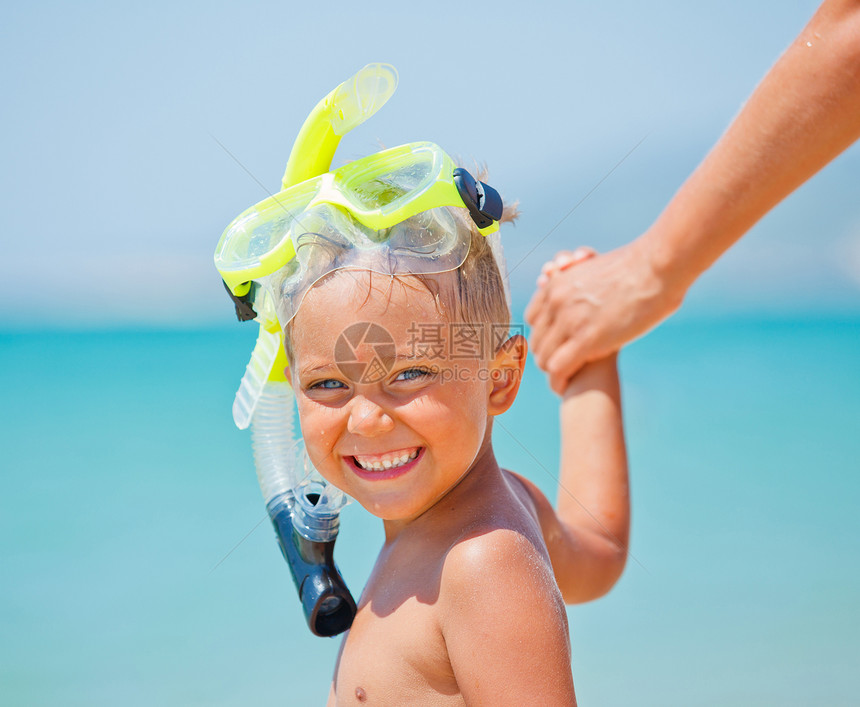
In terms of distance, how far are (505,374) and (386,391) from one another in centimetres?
27

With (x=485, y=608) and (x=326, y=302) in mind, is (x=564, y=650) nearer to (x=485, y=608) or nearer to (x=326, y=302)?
(x=485, y=608)

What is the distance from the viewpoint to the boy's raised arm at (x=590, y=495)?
176 cm

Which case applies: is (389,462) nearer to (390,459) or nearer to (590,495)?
(390,459)

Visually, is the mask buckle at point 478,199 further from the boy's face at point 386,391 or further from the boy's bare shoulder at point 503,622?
the boy's bare shoulder at point 503,622

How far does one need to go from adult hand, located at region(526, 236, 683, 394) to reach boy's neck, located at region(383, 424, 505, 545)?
80 cm

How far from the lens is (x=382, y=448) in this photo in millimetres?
1331

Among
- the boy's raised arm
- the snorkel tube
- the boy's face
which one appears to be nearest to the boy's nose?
the boy's face

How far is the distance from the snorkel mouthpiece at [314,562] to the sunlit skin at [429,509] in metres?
0.06

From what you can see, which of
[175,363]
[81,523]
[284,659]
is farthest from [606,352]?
[175,363]

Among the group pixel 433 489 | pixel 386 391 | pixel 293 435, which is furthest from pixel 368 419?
pixel 293 435

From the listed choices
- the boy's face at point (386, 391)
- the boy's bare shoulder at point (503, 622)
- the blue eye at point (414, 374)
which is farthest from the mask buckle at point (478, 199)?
the boy's bare shoulder at point (503, 622)

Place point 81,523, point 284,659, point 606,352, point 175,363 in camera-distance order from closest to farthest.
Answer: point 606,352 < point 284,659 < point 81,523 < point 175,363

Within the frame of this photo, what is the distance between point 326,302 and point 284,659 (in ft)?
7.60

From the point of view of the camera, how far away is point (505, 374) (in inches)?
58.9
